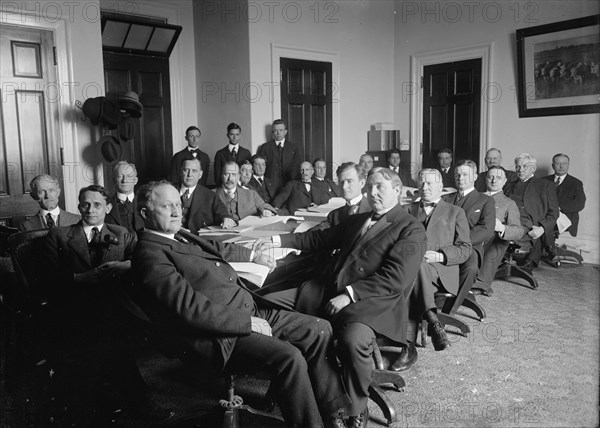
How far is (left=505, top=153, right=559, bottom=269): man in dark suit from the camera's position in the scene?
5220 millimetres

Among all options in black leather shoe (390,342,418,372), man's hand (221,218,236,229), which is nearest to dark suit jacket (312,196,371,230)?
man's hand (221,218,236,229)

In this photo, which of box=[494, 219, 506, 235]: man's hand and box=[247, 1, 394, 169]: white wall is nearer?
box=[494, 219, 506, 235]: man's hand

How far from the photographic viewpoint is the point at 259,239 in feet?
10.4

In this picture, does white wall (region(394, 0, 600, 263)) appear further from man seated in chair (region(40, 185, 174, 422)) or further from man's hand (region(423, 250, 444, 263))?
man seated in chair (region(40, 185, 174, 422))

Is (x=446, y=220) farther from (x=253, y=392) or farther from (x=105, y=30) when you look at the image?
(x=105, y=30)

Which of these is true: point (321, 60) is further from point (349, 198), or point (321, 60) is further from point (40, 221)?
point (40, 221)

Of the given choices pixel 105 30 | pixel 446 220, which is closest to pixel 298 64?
pixel 105 30

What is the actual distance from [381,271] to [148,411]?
133 centimetres

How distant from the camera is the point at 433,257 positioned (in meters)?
3.46

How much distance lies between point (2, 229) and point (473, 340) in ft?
10.4

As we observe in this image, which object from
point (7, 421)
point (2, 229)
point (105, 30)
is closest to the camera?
point (7, 421)

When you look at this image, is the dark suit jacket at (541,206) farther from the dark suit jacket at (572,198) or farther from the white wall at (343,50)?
the white wall at (343,50)

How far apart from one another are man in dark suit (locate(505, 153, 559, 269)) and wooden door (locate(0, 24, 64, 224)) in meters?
4.52

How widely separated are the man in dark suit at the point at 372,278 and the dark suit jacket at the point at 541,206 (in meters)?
3.02
